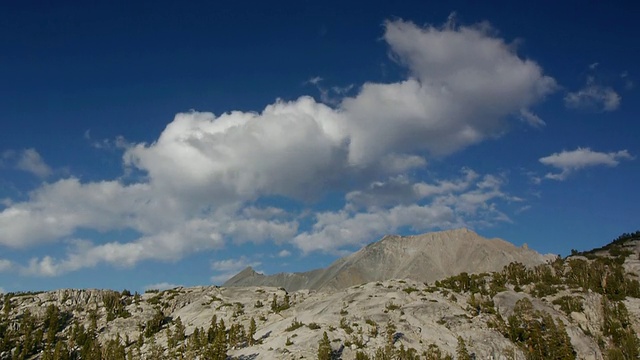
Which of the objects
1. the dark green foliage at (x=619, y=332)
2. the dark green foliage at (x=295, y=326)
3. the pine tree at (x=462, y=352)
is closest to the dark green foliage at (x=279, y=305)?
the dark green foliage at (x=295, y=326)

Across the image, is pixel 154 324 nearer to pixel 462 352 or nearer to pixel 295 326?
pixel 295 326

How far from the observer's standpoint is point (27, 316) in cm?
9919

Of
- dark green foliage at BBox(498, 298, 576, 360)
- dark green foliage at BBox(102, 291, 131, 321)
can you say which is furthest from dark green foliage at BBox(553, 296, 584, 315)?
dark green foliage at BBox(102, 291, 131, 321)

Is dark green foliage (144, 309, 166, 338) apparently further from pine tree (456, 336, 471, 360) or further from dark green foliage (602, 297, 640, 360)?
dark green foliage (602, 297, 640, 360)

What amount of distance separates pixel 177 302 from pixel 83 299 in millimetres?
21979

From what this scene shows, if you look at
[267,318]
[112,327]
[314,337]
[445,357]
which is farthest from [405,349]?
[112,327]

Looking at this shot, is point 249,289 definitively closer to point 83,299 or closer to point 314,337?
point 83,299

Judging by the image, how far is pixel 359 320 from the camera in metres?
83.1

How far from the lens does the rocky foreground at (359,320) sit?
7376 centimetres

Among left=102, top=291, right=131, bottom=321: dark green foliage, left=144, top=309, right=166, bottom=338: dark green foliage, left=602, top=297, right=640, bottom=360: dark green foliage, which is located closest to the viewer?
left=602, top=297, right=640, bottom=360: dark green foliage

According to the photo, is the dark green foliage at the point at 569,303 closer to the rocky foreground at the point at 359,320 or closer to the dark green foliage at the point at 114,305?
the rocky foreground at the point at 359,320

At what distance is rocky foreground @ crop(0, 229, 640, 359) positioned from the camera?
242 ft

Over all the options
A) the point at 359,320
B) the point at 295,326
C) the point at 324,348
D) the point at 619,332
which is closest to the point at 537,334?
the point at 619,332

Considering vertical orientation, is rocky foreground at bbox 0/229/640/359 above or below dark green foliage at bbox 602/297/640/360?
above
